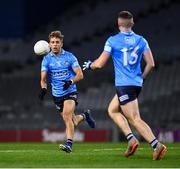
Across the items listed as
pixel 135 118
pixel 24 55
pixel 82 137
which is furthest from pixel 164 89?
pixel 135 118

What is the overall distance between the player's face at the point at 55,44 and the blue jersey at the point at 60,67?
132 mm

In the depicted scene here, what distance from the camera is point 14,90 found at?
1259 inches

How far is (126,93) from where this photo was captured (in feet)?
40.0

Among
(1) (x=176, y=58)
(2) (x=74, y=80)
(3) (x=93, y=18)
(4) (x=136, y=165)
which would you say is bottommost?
(4) (x=136, y=165)

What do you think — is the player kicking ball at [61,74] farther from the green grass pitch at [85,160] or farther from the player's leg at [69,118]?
the green grass pitch at [85,160]

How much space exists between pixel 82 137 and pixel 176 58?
6818mm

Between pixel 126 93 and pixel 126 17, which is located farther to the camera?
pixel 126 93

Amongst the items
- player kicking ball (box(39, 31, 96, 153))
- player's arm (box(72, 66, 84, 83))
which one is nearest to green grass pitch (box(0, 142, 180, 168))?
player kicking ball (box(39, 31, 96, 153))

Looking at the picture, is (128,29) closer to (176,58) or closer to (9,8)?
(176,58)

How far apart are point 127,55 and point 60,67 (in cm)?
256

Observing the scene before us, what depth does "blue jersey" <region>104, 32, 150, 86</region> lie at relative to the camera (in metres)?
12.2

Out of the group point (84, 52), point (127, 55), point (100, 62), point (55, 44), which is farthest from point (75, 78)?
point (84, 52)

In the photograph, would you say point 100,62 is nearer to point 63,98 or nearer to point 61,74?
point 61,74

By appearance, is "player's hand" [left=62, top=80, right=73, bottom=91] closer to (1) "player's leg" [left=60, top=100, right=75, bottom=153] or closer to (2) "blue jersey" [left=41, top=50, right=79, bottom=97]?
(2) "blue jersey" [left=41, top=50, right=79, bottom=97]
